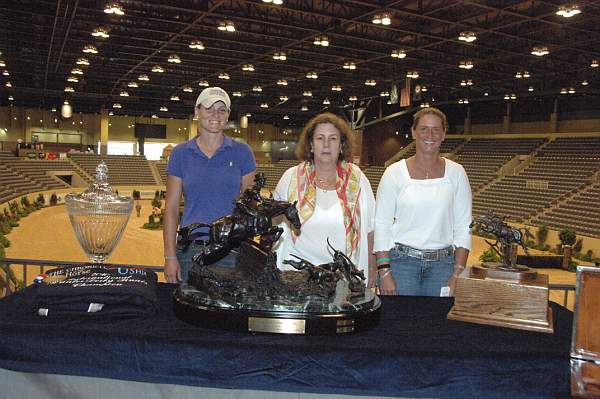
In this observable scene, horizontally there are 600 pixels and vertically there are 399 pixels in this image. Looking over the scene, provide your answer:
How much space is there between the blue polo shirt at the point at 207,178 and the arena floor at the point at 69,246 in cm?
637

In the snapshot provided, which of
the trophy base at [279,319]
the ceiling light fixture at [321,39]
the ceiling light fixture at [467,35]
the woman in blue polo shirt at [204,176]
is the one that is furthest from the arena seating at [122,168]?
the trophy base at [279,319]

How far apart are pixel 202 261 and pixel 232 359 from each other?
473 millimetres

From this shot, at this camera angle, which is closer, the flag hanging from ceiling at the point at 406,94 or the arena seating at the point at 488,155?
the flag hanging from ceiling at the point at 406,94

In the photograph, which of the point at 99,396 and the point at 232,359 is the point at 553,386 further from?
the point at 99,396

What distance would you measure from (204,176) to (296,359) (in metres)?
1.44

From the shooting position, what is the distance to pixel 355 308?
162 centimetres

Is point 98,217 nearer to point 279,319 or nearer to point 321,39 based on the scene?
point 279,319

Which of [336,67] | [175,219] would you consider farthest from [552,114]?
[175,219]

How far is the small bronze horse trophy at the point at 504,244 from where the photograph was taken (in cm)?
187

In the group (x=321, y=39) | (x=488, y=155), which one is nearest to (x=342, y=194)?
(x=321, y=39)

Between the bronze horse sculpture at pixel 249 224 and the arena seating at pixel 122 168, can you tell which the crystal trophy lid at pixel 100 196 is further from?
the arena seating at pixel 122 168

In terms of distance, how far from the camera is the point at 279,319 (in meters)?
1.58

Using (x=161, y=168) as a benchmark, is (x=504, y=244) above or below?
below

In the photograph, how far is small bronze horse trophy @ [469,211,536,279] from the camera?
1.87m
